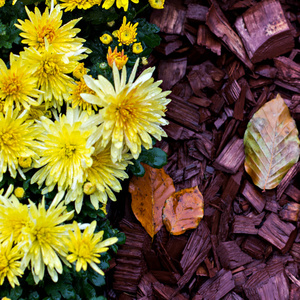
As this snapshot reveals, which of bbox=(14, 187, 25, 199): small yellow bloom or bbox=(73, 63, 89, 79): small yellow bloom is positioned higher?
bbox=(73, 63, 89, 79): small yellow bloom

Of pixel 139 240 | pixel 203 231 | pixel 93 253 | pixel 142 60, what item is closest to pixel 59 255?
pixel 93 253

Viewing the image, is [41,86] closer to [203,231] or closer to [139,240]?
[139,240]

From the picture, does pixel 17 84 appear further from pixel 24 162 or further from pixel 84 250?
pixel 84 250

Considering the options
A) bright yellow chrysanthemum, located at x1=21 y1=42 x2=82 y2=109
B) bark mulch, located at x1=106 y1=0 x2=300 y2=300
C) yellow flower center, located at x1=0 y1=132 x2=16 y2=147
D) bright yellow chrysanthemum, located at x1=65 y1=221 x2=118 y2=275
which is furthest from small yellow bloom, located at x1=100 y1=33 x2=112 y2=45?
bright yellow chrysanthemum, located at x1=65 y1=221 x2=118 y2=275

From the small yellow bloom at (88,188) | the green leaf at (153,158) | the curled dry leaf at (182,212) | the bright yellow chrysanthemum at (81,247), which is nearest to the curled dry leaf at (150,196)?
the curled dry leaf at (182,212)

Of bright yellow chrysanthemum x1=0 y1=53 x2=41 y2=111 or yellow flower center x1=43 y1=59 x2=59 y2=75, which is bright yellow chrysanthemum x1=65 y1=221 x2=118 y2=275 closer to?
bright yellow chrysanthemum x1=0 y1=53 x2=41 y2=111

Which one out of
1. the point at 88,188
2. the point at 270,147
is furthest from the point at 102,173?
the point at 270,147

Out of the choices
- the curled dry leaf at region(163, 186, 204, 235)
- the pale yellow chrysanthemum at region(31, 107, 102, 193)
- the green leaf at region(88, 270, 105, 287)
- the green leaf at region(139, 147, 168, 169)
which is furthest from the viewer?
the curled dry leaf at region(163, 186, 204, 235)

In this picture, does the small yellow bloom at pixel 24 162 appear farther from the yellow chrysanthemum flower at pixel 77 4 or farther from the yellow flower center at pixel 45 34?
the yellow chrysanthemum flower at pixel 77 4
